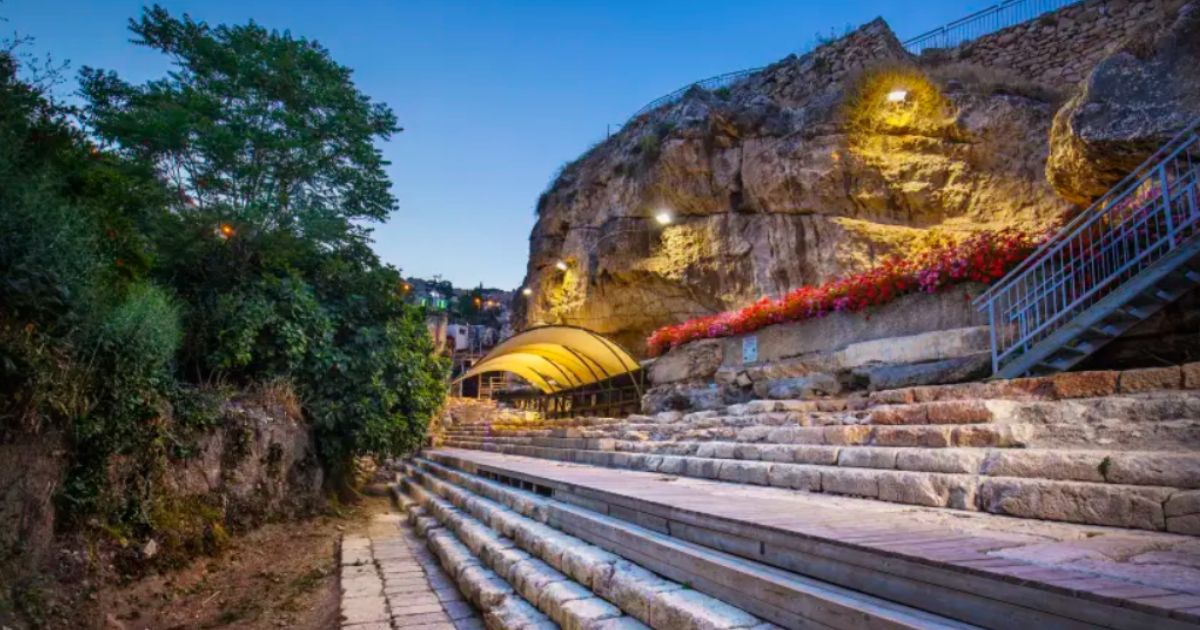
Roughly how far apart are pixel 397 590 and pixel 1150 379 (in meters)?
5.58

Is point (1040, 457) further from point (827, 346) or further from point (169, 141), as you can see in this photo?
point (169, 141)

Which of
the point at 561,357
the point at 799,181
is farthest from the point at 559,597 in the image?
the point at 799,181

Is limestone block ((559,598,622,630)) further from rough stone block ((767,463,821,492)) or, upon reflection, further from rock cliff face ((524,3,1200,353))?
rock cliff face ((524,3,1200,353))

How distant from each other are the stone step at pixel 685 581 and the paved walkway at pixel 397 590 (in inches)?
27.8

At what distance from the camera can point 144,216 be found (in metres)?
7.29

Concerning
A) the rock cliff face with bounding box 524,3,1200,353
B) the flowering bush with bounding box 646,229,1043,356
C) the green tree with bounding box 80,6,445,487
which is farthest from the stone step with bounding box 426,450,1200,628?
the rock cliff face with bounding box 524,3,1200,353

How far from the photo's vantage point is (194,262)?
8.31 metres

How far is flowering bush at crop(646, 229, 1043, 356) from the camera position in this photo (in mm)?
7152

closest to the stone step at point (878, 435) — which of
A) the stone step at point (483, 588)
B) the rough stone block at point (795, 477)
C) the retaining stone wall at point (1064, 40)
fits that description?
the rough stone block at point (795, 477)

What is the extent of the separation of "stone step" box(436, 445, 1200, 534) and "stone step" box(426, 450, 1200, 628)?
0.11 metres

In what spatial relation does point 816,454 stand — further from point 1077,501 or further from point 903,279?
point 903,279

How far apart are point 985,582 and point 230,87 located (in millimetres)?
13884

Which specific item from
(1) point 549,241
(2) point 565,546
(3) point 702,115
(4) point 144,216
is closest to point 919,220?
(3) point 702,115

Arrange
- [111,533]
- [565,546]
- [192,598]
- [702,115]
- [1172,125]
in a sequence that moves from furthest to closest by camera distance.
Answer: [702,115] → [1172,125] → [192,598] → [111,533] → [565,546]
